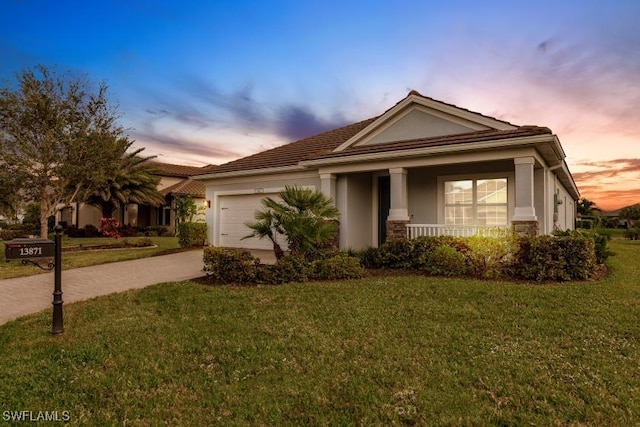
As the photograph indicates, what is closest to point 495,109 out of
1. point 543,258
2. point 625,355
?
point 543,258

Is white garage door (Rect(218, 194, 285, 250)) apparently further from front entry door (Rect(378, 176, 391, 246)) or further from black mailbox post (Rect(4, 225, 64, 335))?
black mailbox post (Rect(4, 225, 64, 335))

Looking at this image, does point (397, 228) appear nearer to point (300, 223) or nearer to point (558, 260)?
point (300, 223)

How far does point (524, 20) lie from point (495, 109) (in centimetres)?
556

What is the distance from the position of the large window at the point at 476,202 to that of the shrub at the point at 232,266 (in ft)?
23.0

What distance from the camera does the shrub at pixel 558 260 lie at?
7.63 m

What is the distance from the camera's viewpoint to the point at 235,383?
11.7 ft

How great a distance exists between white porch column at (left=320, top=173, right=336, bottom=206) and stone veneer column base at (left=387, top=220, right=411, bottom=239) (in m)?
2.29

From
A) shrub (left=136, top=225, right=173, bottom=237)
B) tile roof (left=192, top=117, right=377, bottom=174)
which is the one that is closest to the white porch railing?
tile roof (left=192, top=117, right=377, bottom=174)

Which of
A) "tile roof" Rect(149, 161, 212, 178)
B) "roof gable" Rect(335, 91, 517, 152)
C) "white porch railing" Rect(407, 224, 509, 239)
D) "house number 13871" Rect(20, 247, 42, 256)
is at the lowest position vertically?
"house number 13871" Rect(20, 247, 42, 256)

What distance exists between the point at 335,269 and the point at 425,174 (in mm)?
5967

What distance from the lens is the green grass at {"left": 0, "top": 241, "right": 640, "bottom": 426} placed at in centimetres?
307

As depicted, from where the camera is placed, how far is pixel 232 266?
7.89m

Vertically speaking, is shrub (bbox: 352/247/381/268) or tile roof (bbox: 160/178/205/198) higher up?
tile roof (bbox: 160/178/205/198)

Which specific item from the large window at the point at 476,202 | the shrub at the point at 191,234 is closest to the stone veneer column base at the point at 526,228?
the large window at the point at 476,202
